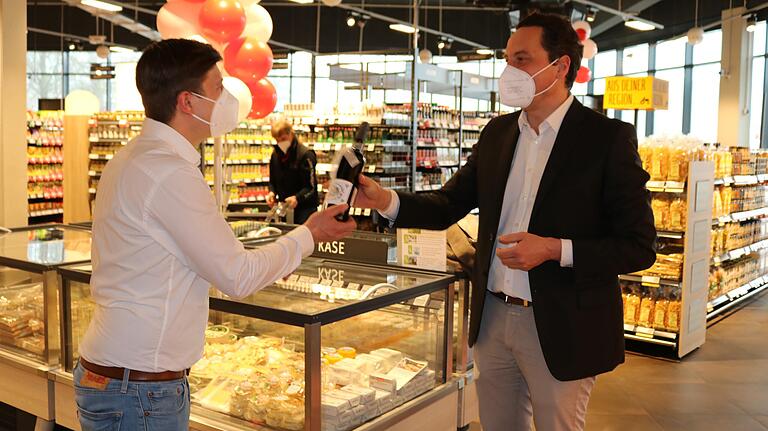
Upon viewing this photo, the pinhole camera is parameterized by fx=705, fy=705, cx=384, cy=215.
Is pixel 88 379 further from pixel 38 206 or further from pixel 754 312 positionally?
pixel 38 206

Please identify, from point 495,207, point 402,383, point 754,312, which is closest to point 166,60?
point 495,207

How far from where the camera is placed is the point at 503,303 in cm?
230

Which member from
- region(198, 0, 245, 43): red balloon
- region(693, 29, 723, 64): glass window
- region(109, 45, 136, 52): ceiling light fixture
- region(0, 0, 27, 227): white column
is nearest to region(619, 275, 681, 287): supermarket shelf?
region(198, 0, 245, 43): red balloon

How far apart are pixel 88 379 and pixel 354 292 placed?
107cm

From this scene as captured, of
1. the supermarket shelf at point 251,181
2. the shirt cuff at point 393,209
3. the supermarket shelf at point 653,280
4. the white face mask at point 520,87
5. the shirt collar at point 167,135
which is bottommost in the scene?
the supermarket shelf at point 653,280

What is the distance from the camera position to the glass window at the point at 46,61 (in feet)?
68.4

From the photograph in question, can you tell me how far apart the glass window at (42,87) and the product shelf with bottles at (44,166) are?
25.4 feet

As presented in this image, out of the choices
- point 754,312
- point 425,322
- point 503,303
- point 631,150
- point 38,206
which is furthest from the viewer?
point 38,206

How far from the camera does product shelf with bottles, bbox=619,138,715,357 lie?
609cm

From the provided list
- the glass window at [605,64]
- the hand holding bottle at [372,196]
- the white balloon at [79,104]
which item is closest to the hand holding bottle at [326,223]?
the hand holding bottle at [372,196]

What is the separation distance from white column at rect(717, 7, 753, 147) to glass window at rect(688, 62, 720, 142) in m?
0.61

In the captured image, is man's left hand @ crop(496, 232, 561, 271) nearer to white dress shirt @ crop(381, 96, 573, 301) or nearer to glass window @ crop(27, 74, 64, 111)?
white dress shirt @ crop(381, 96, 573, 301)

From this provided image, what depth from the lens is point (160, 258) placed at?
1.86 m

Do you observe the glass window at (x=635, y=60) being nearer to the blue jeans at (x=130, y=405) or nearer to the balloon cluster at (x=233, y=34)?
the balloon cluster at (x=233, y=34)
